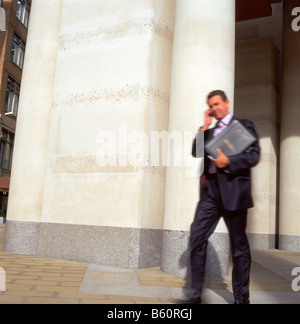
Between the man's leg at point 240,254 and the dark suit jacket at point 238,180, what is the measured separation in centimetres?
12

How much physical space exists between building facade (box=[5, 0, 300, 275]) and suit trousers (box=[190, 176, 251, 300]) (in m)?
2.18

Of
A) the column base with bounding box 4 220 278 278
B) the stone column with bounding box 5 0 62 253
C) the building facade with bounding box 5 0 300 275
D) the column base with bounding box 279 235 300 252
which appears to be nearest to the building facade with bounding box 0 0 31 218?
the stone column with bounding box 5 0 62 253

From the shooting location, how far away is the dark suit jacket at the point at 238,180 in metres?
3.54

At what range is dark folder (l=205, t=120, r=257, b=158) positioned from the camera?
11.8 ft

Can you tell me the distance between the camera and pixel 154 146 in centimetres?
662

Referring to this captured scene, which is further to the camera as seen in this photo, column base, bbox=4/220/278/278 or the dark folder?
column base, bbox=4/220/278/278

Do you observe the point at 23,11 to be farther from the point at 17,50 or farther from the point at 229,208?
the point at 229,208

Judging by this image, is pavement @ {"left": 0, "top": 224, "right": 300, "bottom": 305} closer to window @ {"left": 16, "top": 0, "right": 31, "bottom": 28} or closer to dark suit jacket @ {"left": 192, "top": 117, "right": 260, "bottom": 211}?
dark suit jacket @ {"left": 192, "top": 117, "right": 260, "bottom": 211}

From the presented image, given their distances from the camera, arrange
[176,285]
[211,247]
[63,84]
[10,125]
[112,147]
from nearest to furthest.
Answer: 1. [176,285]
2. [211,247]
3. [112,147]
4. [63,84]
5. [10,125]

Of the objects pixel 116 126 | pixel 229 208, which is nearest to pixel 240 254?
pixel 229 208

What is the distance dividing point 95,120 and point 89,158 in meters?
0.68

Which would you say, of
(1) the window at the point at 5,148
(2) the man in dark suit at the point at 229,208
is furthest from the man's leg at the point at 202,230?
(1) the window at the point at 5,148

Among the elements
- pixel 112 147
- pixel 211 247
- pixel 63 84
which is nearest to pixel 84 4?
pixel 63 84
